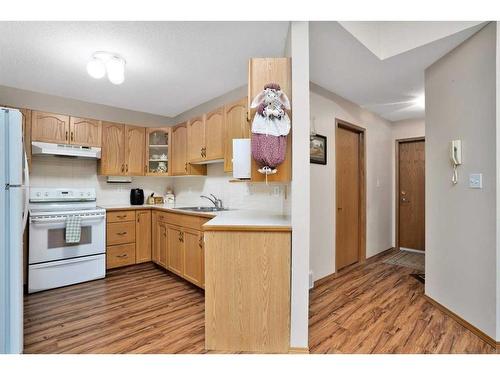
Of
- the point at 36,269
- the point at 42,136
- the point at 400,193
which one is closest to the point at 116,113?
the point at 42,136

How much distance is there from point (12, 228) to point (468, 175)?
10.5 feet

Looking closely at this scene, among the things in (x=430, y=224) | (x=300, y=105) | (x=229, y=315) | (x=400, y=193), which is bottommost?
(x=229, y=315)

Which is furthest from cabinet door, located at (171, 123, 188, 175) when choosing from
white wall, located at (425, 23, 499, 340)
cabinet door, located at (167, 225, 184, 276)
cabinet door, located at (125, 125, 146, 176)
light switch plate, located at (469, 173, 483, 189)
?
light switch plate, located at (469, 173, 483, 189)

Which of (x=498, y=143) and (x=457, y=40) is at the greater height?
(x=457, y=40)

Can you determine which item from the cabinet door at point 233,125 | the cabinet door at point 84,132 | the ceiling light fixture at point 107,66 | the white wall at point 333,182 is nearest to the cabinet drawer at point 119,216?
the cabinet door at point 84,132

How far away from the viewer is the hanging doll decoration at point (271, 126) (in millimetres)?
1557

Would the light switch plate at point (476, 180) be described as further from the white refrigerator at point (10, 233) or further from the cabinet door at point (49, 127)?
the cabinet door at point (49, 127)

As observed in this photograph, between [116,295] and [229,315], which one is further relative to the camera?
[116,295]

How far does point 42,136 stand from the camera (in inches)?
113

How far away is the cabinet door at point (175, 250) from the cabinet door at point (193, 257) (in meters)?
0.09

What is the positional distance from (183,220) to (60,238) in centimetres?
138
